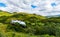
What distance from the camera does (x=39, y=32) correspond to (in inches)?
3376

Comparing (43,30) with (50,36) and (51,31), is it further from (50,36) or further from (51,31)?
(50,36)

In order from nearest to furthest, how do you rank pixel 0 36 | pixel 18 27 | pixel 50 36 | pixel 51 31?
pixel 0 36 → pixel 50 36 → pixel 51 31 → pixel 18 27

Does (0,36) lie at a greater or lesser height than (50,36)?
greater

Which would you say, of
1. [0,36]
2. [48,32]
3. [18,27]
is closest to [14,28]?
[18,27]

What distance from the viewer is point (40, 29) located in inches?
3440

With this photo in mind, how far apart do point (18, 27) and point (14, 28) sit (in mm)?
3832

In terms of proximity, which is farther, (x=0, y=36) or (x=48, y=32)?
(x=48, y=32)

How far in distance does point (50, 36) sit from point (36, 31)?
11.6m

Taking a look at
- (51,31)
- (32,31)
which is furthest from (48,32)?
(32,31)

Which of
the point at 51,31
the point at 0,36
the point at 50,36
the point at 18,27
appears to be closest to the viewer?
the point at 0,36

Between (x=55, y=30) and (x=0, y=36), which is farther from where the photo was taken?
(x=55, y=30)

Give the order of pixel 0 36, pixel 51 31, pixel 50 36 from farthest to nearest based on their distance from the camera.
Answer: pixel 51 31 → pixel 50 36 → pixel 0 36

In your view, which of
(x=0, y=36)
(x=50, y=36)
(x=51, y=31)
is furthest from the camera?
(x=51, y=31)

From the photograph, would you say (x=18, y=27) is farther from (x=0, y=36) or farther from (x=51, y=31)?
(x=0, y=36)
